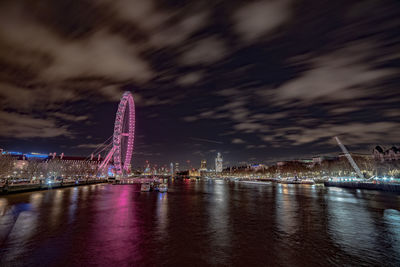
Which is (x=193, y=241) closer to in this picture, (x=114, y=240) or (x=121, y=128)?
(x=114, y=240)

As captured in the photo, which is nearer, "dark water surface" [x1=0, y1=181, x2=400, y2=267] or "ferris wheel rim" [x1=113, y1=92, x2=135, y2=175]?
"dark water surface" [x1=0, y1=181, x2=400, y2=267]

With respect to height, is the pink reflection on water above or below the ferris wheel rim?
below

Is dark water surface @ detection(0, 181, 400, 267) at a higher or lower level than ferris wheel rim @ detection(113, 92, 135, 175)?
lower

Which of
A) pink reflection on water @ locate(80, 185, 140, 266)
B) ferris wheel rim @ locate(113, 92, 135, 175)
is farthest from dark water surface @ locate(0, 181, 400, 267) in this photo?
ferris wheel rim @ locate(113, 92, 135, 175)

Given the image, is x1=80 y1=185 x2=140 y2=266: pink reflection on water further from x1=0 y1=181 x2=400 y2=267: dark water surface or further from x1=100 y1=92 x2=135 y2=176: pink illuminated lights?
x1=100 y1=92 x2=135 y2=176: pink illuminated lights

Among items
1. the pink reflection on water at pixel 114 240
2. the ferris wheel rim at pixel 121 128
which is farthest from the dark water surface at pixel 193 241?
the ferris wheel rim at pixel 121 128

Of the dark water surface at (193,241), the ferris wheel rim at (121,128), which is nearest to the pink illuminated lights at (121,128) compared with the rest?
the ferris wheel rim at (121,128)

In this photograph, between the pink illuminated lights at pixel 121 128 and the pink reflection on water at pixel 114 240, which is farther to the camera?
the pink illuminated lights at pixel 121 128

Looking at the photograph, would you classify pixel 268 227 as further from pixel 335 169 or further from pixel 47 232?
pixel 335 169

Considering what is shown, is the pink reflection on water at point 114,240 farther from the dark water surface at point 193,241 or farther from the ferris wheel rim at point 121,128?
the ferris wheel rim at point 121,128

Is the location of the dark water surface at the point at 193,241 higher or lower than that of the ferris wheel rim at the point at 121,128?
lower

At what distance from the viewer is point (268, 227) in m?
17.0

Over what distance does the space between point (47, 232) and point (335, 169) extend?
12447cm

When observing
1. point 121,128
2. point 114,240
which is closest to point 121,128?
point 121,128
